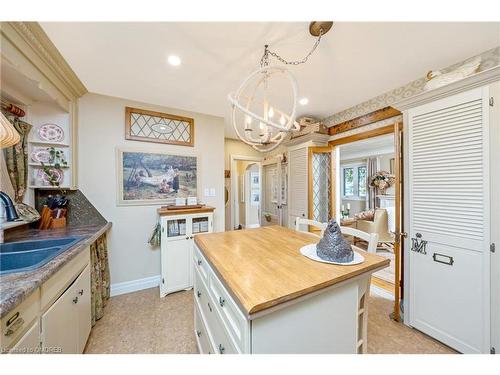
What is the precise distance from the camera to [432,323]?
153 cm

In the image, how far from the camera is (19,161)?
160 cm

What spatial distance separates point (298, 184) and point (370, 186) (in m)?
3.58

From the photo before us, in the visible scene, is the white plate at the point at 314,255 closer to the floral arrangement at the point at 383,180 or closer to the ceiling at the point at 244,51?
the ceiling at the point at 244,51

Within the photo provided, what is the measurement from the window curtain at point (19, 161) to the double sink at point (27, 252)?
579 mm

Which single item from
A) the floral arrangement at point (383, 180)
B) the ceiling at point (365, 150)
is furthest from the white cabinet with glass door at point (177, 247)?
the floral arrangement at point (383, 180)

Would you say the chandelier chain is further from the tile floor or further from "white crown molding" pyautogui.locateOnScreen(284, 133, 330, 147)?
the tile floor

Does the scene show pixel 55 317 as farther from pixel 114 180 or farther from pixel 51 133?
pixel 51 133

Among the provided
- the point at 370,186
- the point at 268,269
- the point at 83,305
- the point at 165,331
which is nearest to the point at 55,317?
the point at 83,305

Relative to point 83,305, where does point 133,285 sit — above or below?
below

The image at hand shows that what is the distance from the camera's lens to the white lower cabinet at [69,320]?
95 centimetres
